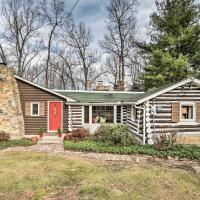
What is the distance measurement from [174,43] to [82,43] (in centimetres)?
1491

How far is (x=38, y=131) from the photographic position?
60.1ft

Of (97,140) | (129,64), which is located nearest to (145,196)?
(97,140)

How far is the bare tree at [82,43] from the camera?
3553 centimetres

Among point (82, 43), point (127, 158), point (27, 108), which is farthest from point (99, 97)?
point (82, 43)

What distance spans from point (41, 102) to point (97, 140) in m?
5.46

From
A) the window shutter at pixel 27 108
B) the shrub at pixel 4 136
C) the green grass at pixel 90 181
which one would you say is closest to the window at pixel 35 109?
the window shutter at pixel 27 108

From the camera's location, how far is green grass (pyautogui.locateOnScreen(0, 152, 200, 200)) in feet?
23.4

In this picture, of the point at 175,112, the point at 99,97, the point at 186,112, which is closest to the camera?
the point at 175,112

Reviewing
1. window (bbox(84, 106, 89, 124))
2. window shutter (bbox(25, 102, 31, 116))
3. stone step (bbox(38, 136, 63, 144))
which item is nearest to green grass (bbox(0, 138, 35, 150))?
stone step (bbox(38, 136, 63, 144))

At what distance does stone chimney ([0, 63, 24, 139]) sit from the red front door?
235cm

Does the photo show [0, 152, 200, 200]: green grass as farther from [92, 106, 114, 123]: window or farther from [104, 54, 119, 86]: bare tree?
[104, 54, 119, 86]: bare tree

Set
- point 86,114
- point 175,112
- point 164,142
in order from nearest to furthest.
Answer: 1. point 164,142
2. point 175,112
3. point 86,114

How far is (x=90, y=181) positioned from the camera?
8133 millimetres

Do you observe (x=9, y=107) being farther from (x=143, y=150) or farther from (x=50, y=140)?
(x=143, y=150)
